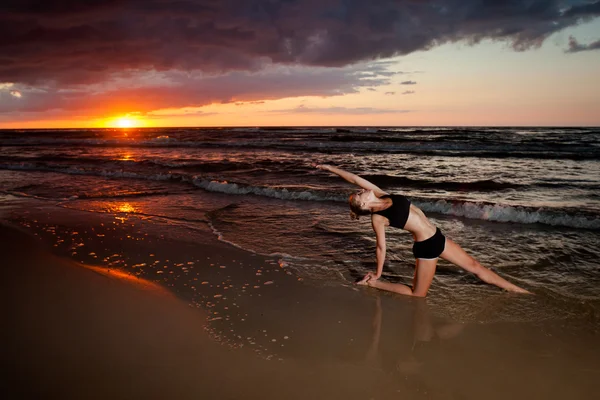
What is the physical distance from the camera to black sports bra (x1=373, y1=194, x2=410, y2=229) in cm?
455

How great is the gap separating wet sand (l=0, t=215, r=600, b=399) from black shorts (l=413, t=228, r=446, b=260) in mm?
600

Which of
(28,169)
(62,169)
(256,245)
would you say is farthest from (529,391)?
(28,169)

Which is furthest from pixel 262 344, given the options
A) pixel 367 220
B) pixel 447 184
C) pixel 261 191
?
pixel 447 184

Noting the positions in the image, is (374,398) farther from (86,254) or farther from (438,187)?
(438,187)

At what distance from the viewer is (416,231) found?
4629 mm

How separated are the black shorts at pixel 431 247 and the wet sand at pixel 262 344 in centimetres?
60

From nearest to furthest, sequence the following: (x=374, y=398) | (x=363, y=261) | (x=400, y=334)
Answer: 1. (x=374, y=398)
2. (x=400, y=334)
3. (x=363, y=261)

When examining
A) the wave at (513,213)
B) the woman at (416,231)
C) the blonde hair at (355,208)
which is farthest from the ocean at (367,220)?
the blonde hair at (355,208)

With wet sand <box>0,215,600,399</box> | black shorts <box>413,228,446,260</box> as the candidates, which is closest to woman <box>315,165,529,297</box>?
black shorts <box>413,228,446,260</box>

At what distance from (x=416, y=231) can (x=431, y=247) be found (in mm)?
266

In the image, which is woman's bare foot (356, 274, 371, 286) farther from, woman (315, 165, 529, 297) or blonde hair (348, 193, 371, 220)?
blonde hair (348, 193, 371, 220)

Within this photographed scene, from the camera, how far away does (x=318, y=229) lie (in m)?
8.25

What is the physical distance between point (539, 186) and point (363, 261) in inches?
391

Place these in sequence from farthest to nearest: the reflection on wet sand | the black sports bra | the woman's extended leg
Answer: the woman's extended leg → the black sports bra → the reflection on wet sand
